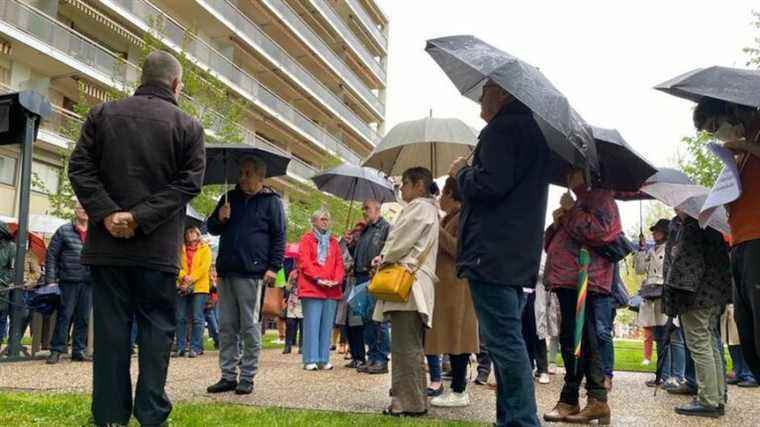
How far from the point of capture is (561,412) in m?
5.20

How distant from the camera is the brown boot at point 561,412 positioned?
16.9 ft

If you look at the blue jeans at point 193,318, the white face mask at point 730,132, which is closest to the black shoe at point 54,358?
the blue jeans at point 193,318

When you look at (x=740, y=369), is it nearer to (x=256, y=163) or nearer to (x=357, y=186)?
(x=357, y=186)

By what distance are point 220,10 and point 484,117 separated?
34304 mm

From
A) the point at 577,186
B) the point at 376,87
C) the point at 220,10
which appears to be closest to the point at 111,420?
the point at 577,186

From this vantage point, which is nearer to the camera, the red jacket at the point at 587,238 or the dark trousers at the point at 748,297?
the dark trousers at the point at 748,297

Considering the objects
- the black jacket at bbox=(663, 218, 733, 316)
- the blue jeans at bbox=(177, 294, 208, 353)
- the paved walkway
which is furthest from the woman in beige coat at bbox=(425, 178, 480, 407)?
the blue jeans at bbox=(177, 294, 208, 353)

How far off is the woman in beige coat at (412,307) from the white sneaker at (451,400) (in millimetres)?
521

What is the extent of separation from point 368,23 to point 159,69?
58.1 meters

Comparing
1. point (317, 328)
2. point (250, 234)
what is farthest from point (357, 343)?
point (250, 234)

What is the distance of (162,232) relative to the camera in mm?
4008

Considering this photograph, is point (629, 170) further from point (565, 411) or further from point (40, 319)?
point (40, 319)

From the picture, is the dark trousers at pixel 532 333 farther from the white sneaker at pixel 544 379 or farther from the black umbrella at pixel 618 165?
the black umbrella at pixel 618 165

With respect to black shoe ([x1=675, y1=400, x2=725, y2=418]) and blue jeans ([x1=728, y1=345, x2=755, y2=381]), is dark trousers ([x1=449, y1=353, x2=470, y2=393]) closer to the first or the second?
black shoe ([x1=675, y1=400, x2=725, y2=418])
